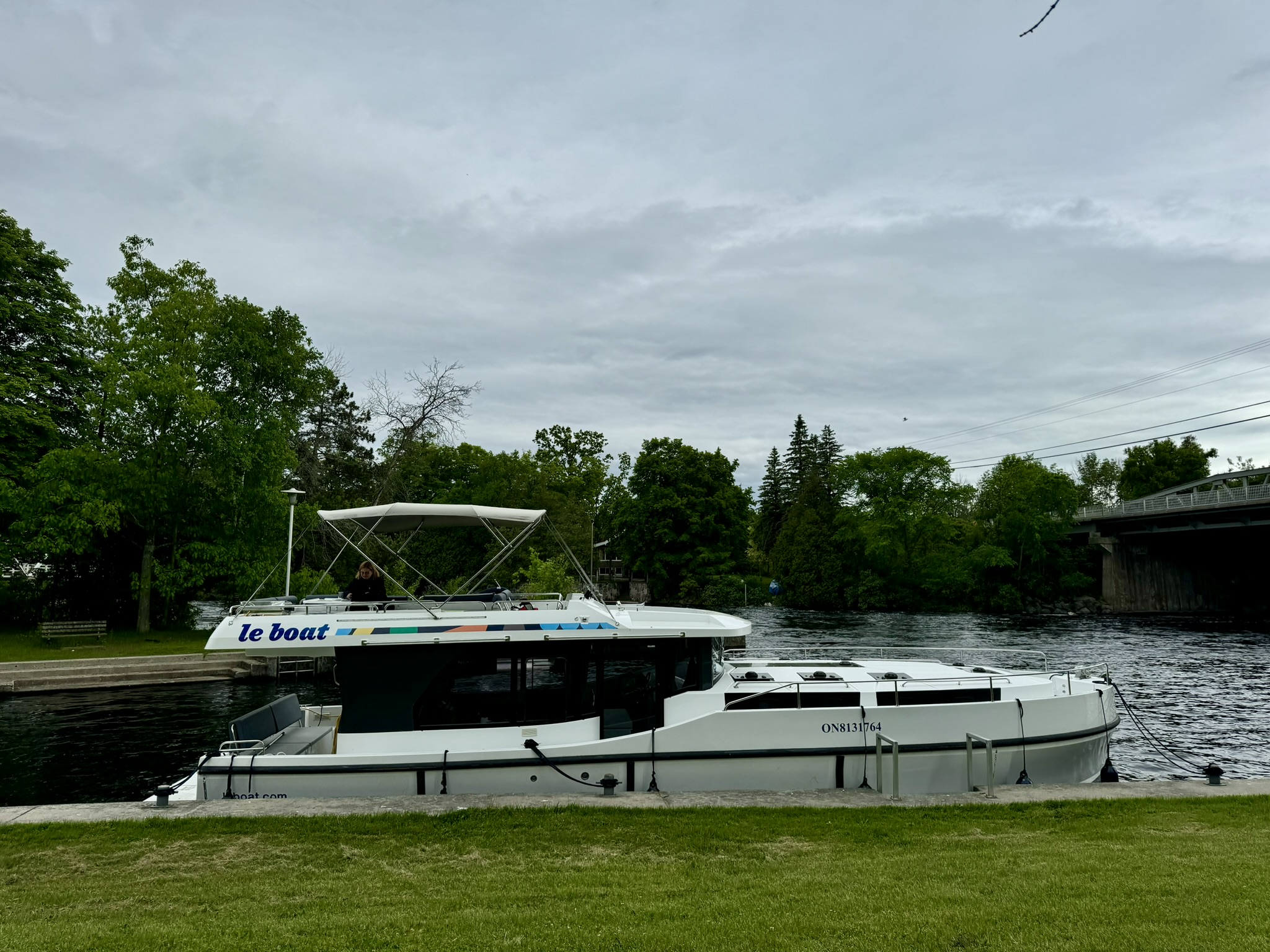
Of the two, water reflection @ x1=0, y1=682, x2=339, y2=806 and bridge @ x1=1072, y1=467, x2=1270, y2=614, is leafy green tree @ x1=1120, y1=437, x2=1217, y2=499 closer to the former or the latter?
bridge @ x1=1072, y1=467, x2=1270, y2=614

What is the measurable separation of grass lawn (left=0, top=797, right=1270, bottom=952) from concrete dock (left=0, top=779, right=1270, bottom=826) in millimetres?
323

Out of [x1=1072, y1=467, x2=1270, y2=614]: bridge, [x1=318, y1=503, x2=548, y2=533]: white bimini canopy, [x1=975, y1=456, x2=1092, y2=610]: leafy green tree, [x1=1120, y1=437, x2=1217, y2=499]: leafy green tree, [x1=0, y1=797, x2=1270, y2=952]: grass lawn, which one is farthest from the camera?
[x1=1120, y1=437, x2=1217, y2=499]: leafy green tree

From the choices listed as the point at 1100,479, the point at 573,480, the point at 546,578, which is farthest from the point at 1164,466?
the point at 546,578

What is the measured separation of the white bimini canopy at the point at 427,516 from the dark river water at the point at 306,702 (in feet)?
19.0

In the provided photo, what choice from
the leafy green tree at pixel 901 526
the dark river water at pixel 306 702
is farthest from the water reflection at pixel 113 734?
the leafy green tree at pixel 901 526

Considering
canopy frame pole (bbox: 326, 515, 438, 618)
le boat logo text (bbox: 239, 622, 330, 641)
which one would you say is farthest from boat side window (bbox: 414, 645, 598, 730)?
le boat logo text (bbox: 239, 622, 330, 641)

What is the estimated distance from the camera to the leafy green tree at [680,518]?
68000 mm

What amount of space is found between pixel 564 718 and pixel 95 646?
23.5m

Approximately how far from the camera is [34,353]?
108 feet

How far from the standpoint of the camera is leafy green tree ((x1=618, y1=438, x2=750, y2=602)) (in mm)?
68000

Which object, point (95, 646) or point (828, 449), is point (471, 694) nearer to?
point (95, 646)

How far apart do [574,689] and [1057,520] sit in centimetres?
6020

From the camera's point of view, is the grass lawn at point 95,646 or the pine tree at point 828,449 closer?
the grass lawn at point 95,646

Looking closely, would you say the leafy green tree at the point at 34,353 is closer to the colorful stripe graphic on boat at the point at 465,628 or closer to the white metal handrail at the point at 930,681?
the colorful stripe graphic on boat at the point at 465,628
